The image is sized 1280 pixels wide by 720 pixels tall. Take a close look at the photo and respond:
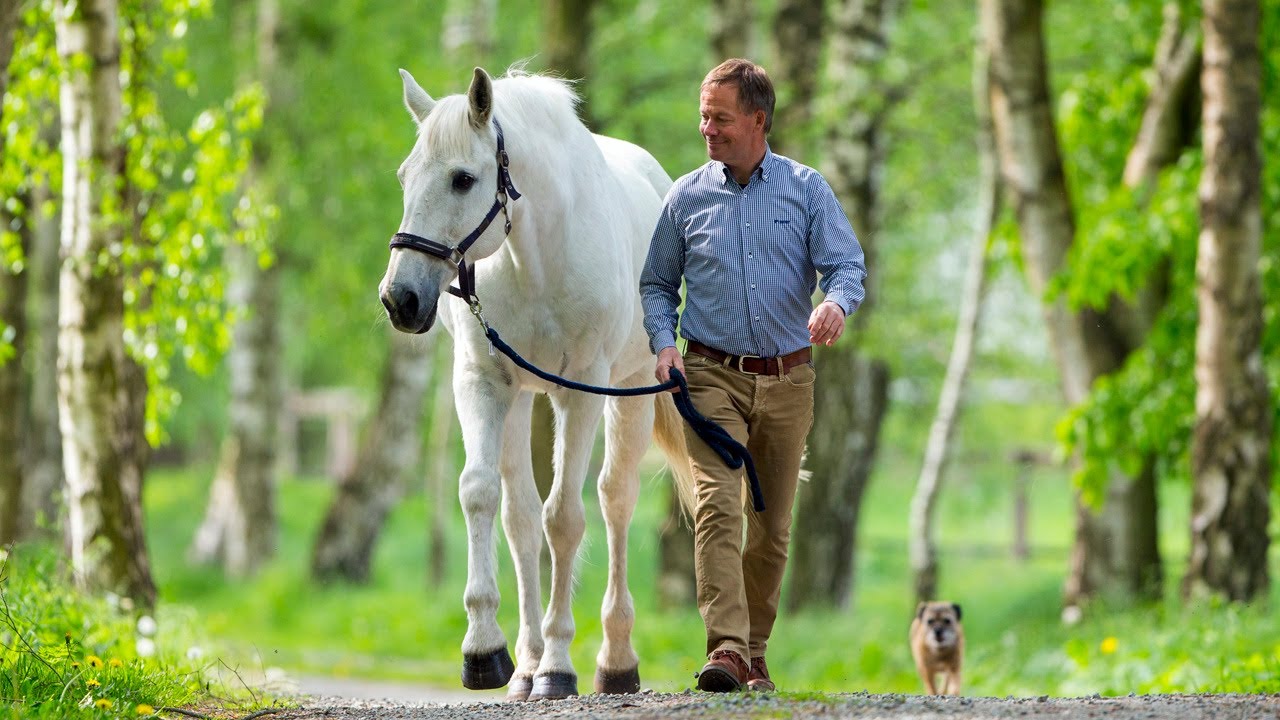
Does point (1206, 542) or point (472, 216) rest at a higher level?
point (472, 216)

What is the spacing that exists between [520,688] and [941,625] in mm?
3322

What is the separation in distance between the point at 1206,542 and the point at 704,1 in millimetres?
9373

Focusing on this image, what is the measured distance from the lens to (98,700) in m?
5.34

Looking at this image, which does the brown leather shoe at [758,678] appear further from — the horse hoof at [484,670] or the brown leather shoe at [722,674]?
the horse hoof at [484,670]

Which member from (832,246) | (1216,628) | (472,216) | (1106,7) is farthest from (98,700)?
(1106,7)

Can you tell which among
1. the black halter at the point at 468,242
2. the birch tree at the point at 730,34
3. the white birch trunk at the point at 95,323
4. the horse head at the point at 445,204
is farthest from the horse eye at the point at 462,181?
the birch tree at the point at 730,34

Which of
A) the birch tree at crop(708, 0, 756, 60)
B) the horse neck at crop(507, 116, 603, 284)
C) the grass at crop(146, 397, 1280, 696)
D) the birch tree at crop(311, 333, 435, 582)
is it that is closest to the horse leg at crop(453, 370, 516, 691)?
the horse neck at crop(507, 116, 603, 284)

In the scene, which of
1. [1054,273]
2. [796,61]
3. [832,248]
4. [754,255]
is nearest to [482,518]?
[754,255]

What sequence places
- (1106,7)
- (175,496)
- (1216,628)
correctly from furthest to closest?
(175,496)
(1106,7)
(1216,628)

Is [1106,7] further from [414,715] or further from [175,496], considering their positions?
[175,496]

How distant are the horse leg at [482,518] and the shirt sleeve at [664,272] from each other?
0.79 meters

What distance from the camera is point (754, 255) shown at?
5.70 meters

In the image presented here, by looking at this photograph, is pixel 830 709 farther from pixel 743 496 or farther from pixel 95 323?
pixel 95 323

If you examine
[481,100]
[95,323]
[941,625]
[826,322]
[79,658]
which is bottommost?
[941,625]
